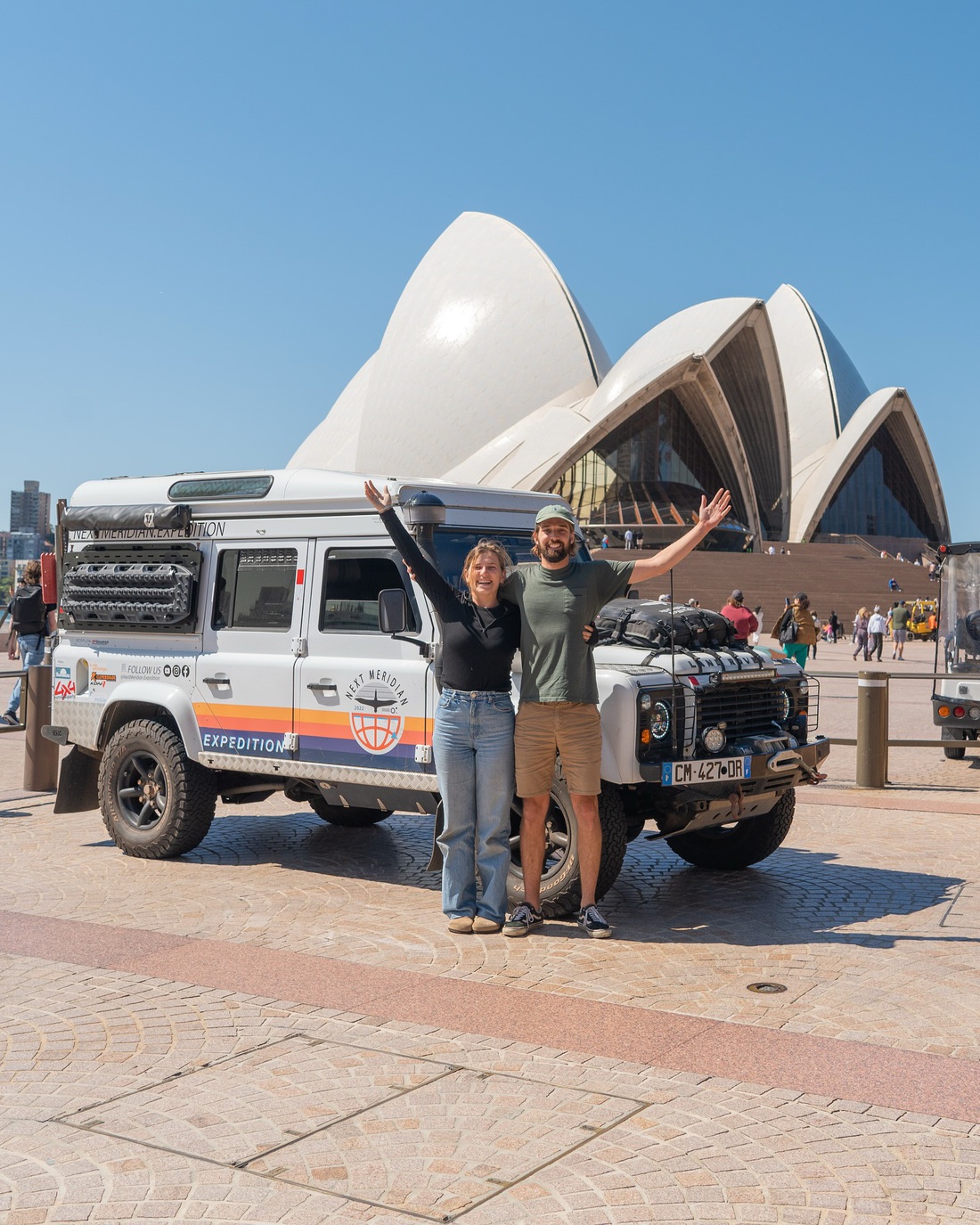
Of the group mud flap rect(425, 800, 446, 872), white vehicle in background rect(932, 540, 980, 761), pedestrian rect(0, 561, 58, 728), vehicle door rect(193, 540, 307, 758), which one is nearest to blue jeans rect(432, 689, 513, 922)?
mud flap rect(425, 800, 446, 872)

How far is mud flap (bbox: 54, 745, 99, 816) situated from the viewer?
27.4 ft

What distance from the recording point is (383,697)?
6570mm

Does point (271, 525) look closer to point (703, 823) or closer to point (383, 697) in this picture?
point (383, 697)

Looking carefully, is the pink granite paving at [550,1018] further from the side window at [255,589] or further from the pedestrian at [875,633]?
the pedestrian at [875,633]

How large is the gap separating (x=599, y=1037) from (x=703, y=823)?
1986 millimetres

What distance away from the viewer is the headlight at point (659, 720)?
5.96m

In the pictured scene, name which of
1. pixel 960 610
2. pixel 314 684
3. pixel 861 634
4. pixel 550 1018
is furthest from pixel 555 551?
pixel 861 634

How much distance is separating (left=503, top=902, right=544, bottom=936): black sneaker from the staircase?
3575 centimetres

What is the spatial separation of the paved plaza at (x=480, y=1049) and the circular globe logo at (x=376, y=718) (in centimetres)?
82

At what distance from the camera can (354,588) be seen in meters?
6.83

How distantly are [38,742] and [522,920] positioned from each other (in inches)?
234

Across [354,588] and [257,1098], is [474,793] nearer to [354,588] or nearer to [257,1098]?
[354,588]

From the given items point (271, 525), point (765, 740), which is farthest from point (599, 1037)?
point (271, 525)

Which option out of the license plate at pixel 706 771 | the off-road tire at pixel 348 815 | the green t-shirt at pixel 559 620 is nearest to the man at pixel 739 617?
the off-road tire at pixel 348 815
